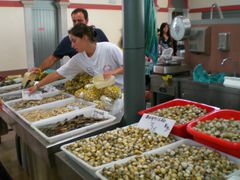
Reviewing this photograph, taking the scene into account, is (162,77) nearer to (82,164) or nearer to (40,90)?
(40,90)

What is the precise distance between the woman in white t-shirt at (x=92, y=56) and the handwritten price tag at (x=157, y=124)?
0.76 metres

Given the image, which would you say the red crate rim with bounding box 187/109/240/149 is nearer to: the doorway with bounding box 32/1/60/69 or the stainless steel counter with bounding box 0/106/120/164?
the stainless steel counter with bounding box 0/106/120/164

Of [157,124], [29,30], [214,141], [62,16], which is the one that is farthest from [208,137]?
[62,16]

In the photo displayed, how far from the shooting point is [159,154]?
125 centimetres

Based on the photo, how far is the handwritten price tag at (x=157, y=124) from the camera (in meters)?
1.39

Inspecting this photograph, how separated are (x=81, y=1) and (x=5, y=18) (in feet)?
5.95

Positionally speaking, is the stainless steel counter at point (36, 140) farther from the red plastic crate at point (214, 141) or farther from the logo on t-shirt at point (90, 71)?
the logo on t-shirt at point (90, 71)

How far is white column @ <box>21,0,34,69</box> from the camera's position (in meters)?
5.81

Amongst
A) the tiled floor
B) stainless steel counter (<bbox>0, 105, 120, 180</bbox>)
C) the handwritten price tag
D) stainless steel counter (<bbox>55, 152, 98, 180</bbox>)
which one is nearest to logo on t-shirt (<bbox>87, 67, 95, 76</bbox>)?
stainless steel counter (<bbox>0, 105, 120, 180</bbox>)

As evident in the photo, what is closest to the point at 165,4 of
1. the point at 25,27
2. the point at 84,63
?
the point at 25,27

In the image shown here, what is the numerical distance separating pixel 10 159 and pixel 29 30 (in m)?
3.39

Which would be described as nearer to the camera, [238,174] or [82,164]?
[238,174]

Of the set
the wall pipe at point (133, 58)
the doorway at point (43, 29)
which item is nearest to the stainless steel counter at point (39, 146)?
the wall pipe at point (133, 58)

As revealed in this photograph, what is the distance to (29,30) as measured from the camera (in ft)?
19.4
